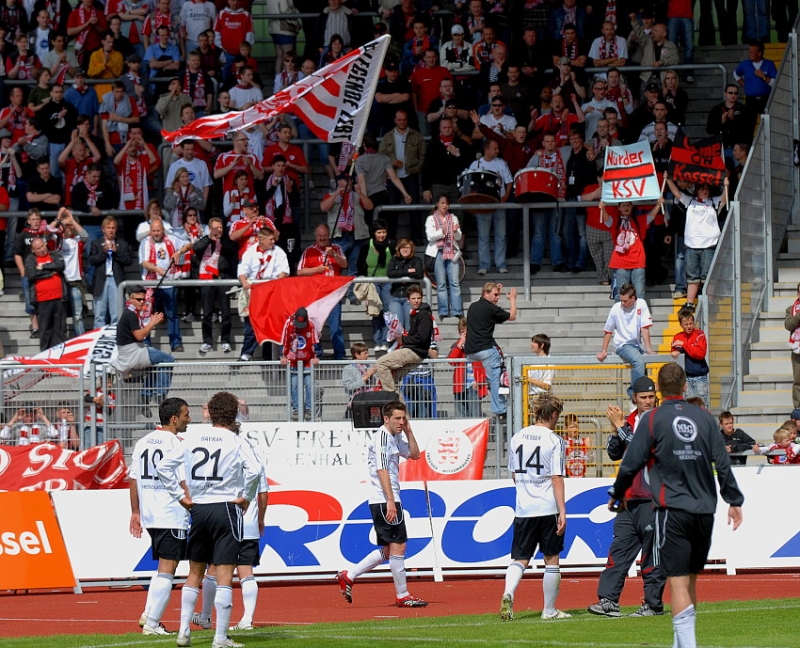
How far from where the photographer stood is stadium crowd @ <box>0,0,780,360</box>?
74.4 ft

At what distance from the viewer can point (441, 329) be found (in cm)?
2288

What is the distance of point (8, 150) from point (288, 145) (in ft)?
14.9

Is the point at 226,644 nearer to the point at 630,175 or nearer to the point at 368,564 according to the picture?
the point at 368,564

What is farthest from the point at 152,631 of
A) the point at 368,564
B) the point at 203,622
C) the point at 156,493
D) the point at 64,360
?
the point at 64,360

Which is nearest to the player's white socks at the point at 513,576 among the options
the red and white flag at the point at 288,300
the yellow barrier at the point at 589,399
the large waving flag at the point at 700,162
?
the yellow barrier at the point at 589,399

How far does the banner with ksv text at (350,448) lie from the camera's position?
19.8 m

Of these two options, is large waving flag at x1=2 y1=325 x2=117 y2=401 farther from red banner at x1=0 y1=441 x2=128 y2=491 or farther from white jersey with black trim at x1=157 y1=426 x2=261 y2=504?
white jersey with black trim at x1=157 y1=426 x2=261 y2=504

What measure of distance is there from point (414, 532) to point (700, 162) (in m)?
7.69

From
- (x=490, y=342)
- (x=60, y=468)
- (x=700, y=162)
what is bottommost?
(x=60, y=468)

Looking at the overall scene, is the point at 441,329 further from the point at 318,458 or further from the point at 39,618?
the point at 39,618

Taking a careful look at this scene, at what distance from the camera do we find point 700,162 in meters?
22.1

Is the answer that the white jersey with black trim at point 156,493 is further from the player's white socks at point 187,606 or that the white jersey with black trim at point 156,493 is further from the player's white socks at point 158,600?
the player's white socks at point 187,606

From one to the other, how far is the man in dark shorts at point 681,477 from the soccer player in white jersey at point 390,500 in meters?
4.76

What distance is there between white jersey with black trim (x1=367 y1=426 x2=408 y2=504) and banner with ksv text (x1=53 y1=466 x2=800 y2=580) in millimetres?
2710
